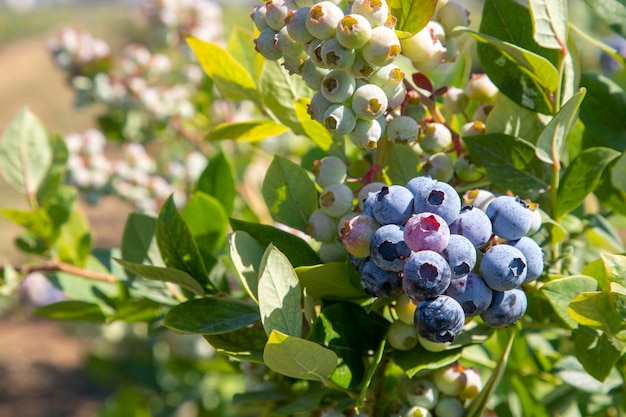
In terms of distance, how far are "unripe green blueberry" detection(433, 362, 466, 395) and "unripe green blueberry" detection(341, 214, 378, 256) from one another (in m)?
0.20

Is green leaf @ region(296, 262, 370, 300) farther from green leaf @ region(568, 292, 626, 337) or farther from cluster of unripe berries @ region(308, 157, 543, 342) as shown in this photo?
green leaf @ region(568, 292, 626, 337)

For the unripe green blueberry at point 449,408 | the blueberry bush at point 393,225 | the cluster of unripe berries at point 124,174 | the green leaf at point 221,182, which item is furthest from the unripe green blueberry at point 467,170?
the cluster of unripe berries at point 124,174

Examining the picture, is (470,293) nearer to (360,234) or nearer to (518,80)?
(360,234)

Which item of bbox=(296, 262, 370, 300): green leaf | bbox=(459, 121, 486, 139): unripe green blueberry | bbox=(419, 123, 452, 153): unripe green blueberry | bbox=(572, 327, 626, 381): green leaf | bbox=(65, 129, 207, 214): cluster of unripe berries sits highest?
bbox=(419, 123, 452, 153): unripe green blueberry

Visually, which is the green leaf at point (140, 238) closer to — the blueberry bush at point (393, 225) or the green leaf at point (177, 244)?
the blueberry bush at point (393, 225)

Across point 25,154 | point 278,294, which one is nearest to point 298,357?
point 278,294

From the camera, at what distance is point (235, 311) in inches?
26.2

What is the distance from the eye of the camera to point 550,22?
24.2 inches

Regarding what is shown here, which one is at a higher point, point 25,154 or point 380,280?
point 380,280

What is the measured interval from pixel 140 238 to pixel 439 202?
44 centimetres

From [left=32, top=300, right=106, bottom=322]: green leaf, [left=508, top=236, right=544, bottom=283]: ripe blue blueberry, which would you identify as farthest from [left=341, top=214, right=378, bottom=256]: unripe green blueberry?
[left=32, top=300, right=106, bottom=322]: green leaf

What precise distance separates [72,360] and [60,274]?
3.11 meters

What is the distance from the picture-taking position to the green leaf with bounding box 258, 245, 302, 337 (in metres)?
0.54

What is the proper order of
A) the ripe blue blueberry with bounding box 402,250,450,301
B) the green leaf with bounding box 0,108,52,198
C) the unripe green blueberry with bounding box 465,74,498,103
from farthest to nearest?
the green leaf with bounding box 0,108,52,198 < the unripe green blueberry with bounding box 465,74,498,103 < the ripe blue blueberry with bounding box 402,250,450,301
